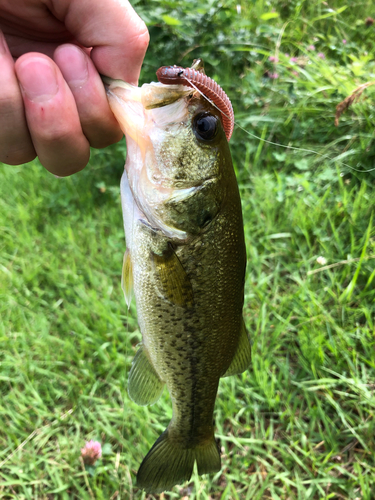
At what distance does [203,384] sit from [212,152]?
907 millimetres

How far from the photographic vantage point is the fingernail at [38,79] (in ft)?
3.72

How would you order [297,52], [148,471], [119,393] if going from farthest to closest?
[297,52] → [119,393] → [148,471]

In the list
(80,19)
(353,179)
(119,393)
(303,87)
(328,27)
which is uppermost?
(80,19)

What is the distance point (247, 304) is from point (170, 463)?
126cm

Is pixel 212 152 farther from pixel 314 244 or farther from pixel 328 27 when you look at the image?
pixel 328 27

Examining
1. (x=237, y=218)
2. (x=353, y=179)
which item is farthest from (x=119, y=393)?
(x=353, y=179)

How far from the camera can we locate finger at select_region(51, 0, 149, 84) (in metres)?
1.23

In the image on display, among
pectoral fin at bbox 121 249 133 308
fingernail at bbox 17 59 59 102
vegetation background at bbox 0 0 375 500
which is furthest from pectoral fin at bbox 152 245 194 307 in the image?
vegetation background at bbox 0 0 375 500

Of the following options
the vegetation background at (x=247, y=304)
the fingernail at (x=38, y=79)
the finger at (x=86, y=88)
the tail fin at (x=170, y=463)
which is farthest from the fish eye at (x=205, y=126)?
the tail fin at (x=170, y=463)

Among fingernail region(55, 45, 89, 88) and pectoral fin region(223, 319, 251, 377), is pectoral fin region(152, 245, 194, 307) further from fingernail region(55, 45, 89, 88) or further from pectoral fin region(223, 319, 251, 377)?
fingernail region(55, 45, 89, 88)

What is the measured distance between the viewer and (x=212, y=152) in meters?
1.18

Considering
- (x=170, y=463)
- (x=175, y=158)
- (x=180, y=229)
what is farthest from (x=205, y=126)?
(x=170, y=463)

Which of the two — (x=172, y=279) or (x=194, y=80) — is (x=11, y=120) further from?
(x=172, y=279)

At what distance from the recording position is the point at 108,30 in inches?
49.1
